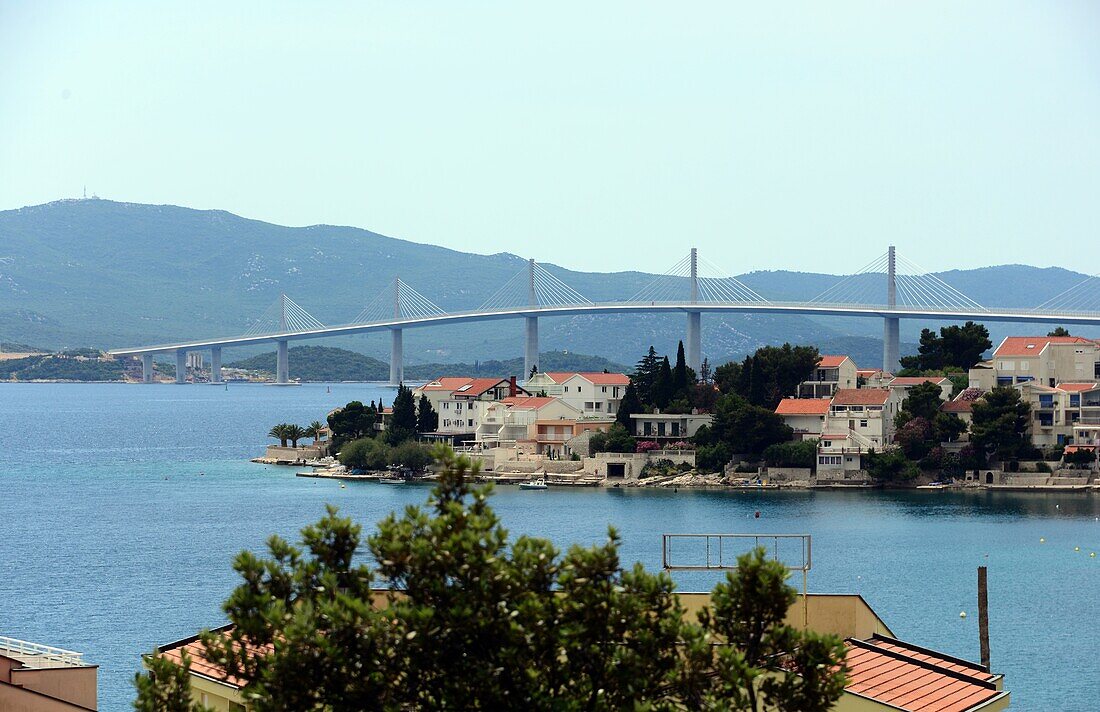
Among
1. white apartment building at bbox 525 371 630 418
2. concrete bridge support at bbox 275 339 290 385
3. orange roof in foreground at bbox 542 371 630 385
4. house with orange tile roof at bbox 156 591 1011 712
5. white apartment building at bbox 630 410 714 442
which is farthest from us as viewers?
concrete bridge support at bbox 275 339 290 385

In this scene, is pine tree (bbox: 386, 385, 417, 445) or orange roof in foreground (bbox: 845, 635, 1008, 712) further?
pine tree (bbox: 386, 385, 417, 445)

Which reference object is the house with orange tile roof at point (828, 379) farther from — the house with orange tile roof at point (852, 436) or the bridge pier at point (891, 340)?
the bridge pier at point (891, 340)

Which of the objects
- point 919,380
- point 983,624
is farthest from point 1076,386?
point 983,624

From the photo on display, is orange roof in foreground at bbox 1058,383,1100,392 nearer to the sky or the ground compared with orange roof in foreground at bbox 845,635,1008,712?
nearer to the sky

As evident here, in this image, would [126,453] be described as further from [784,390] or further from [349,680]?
[349,680]

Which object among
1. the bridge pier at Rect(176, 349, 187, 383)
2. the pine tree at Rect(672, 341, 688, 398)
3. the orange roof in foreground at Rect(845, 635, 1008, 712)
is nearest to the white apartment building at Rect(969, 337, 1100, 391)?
the pine tree at Rect(672, 341, 688, 398)

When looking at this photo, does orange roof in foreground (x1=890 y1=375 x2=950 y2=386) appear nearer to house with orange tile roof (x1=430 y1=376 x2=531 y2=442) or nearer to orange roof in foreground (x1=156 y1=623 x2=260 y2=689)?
house with orange tile roof (x1=430 y1=376 x2=531 y2=442)

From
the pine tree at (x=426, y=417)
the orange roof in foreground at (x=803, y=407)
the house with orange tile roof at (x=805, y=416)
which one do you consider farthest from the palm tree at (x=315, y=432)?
the house with orange tile roof at (x=805, y=416)

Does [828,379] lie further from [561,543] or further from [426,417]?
[561,543]
